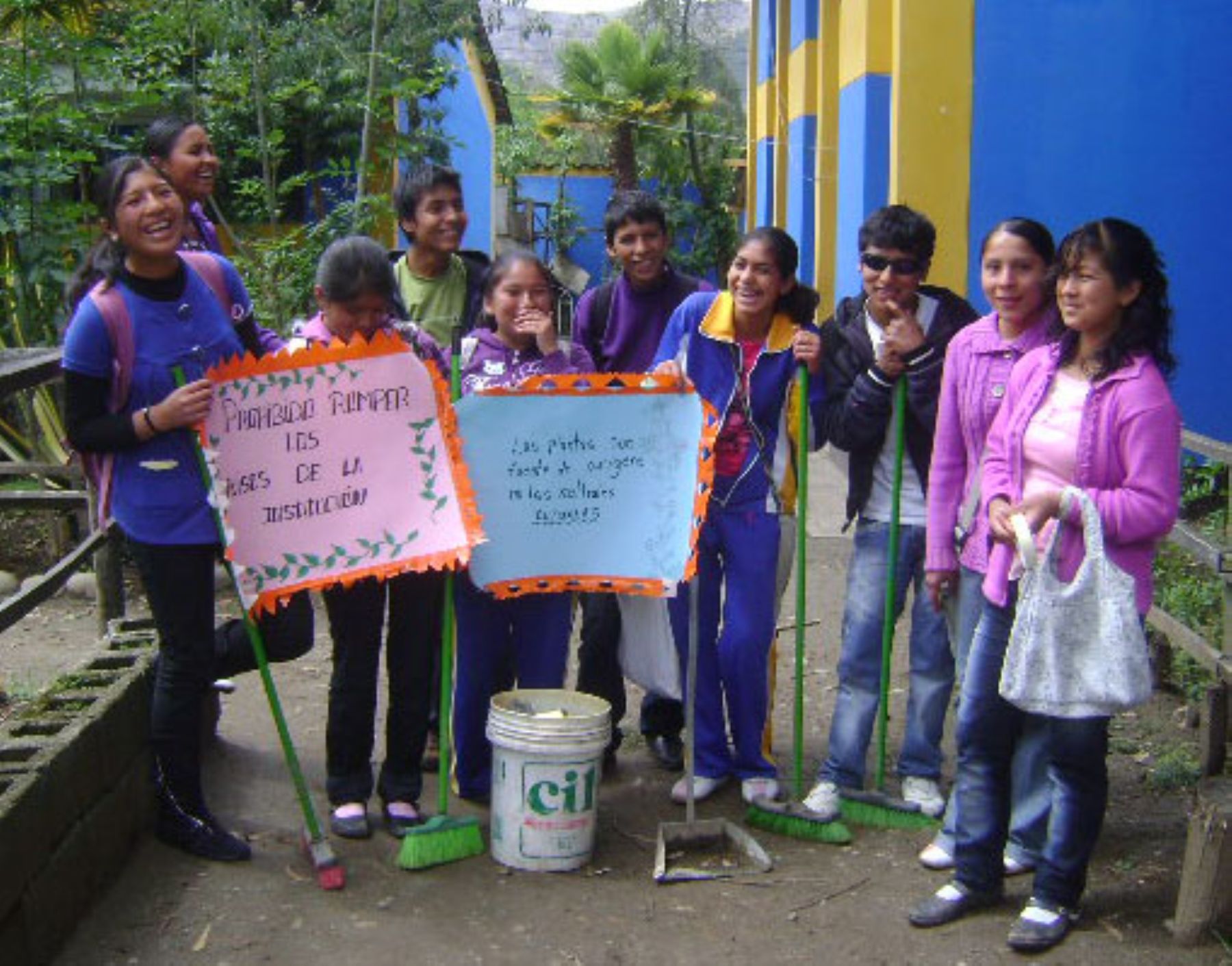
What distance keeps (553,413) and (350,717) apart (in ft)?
3.45

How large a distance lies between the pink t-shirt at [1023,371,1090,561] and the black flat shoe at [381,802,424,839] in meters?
1.95

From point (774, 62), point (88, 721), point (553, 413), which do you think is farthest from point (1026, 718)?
point (774, 62)

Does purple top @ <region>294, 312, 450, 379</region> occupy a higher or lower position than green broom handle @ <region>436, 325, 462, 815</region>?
higher

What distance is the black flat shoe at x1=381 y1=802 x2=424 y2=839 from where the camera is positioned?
13.8 ft

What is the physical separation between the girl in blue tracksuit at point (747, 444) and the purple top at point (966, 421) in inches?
19.5

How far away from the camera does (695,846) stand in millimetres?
4168

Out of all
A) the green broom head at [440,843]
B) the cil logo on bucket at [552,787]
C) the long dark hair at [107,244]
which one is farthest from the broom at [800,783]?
the long dark hair at [107,244]

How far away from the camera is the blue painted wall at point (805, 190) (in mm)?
13555

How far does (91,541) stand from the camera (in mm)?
4668

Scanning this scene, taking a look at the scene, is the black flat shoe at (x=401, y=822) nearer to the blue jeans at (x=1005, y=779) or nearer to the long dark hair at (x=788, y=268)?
the blue jeans at (x=1005, y=779)

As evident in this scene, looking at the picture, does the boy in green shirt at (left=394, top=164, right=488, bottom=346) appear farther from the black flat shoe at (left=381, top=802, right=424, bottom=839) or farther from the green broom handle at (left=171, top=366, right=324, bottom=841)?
the black flat shoe at (left=381, top=802, right=424, bottom=839)

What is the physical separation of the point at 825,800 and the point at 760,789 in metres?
0.21

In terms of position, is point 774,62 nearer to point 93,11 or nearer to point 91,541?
point 93,11

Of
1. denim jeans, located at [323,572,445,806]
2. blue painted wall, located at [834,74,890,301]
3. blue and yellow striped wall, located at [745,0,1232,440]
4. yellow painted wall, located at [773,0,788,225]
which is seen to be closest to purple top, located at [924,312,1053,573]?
denim jeans, located at [323,572,445,806]
